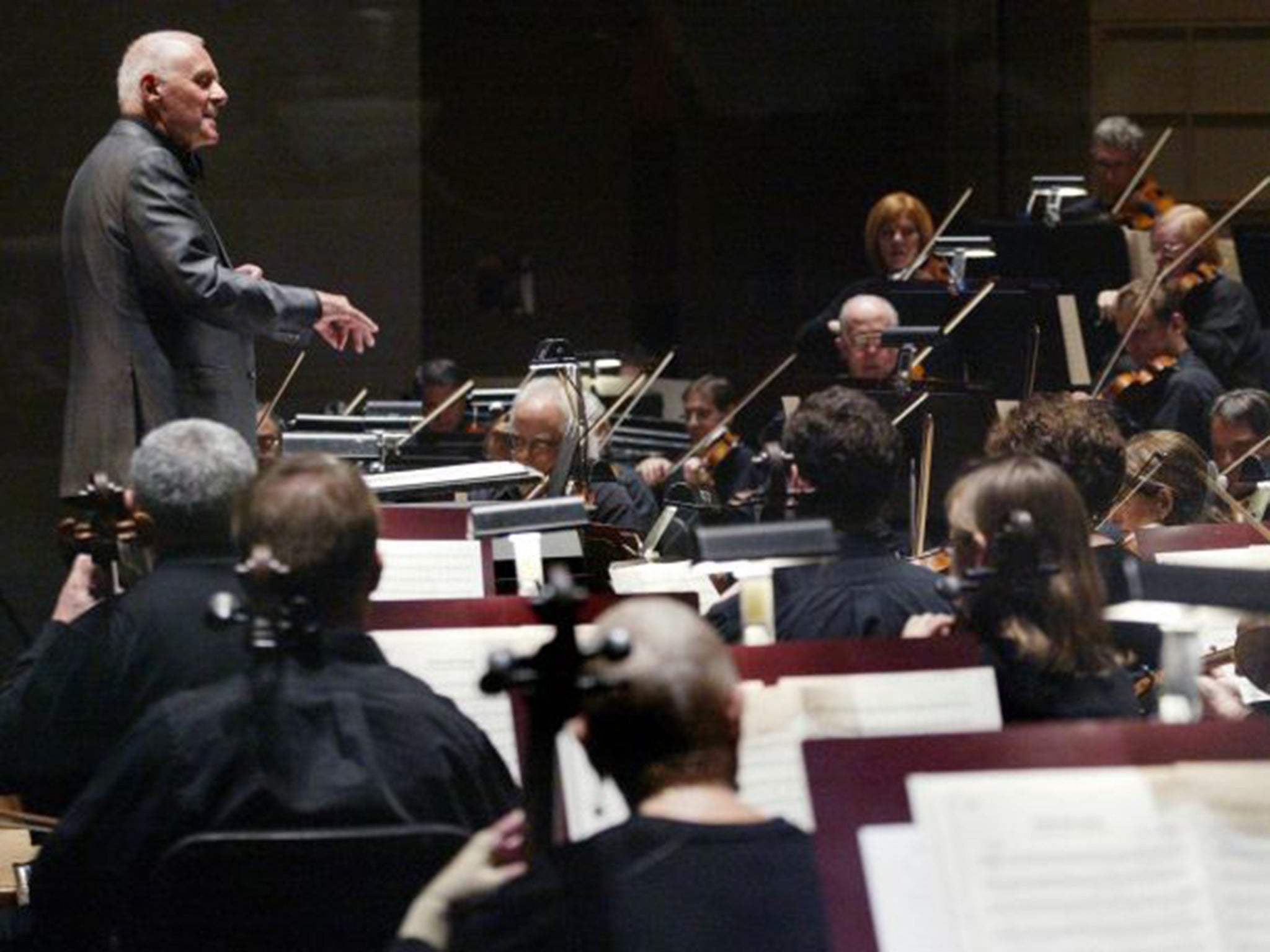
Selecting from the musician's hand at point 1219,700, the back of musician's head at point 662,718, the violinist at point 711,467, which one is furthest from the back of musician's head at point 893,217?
the back of musician's head at point 662,718

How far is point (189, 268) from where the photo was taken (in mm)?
4340

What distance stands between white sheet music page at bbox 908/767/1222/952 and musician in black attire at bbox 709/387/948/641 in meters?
→ 1.56

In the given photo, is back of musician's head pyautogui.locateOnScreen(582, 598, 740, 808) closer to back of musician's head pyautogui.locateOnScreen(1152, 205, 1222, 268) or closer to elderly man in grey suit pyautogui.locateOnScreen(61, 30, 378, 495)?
elderly man in grey suit pyautogui.locateOnScreen(61, 30, 378, 495)

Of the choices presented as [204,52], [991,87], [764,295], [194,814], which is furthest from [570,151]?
[194,814]

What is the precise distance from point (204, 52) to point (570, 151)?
4830mm

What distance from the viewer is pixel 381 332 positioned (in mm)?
9109

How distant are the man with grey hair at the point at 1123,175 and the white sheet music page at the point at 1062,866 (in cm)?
579

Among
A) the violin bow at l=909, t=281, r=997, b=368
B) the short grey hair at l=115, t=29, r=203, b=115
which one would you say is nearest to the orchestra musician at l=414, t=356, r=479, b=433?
the violin bow at l=909, t=281, r=997, b=368

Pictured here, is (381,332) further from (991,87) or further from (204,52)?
(204,52)

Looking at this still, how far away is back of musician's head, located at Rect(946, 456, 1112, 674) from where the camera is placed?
306cm

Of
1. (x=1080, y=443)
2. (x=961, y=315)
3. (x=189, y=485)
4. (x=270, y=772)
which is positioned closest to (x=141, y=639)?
(x=189, y=485)

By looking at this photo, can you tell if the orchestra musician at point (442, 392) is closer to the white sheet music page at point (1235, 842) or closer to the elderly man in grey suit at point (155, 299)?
the elderly man in grey suit at point (155, 299)

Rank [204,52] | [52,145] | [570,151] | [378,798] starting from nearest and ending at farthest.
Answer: [378,798], [204,52], [52,145], [570,151]

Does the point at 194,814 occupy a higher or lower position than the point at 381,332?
lower
